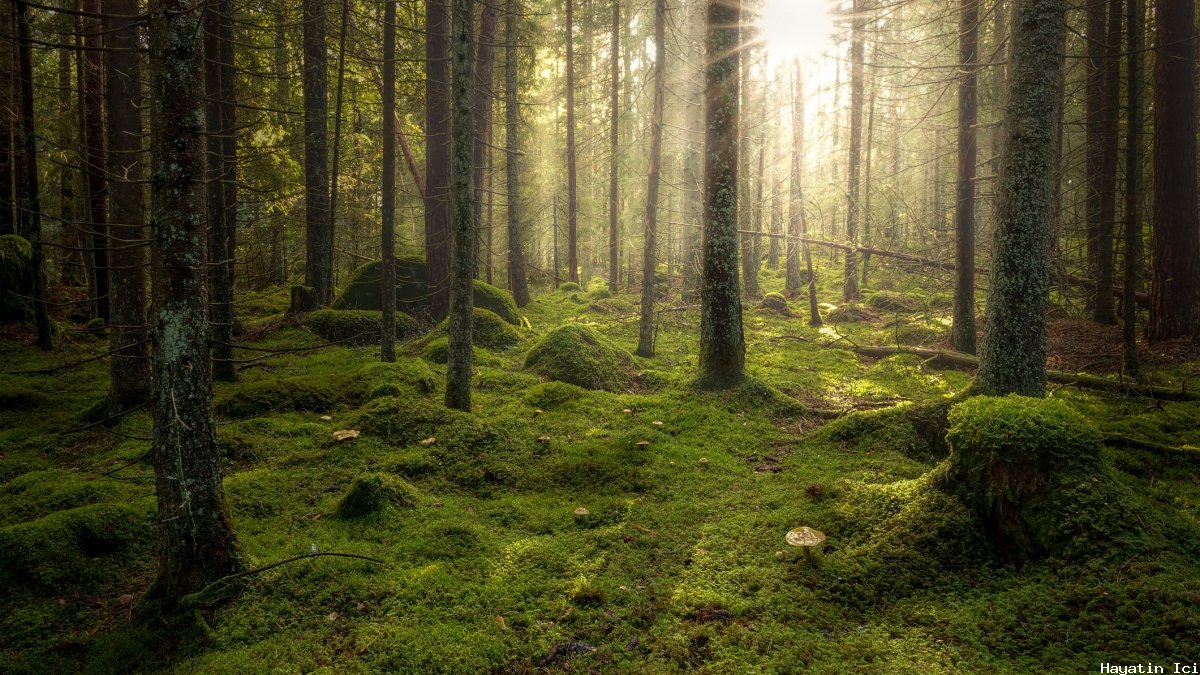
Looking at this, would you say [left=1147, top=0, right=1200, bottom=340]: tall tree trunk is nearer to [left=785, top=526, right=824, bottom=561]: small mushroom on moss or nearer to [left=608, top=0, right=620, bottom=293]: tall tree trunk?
[left=785, top=526, right=824, bottom=561]: small mushroom on moss

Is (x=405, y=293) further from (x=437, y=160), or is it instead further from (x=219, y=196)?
(x=219, y=196)

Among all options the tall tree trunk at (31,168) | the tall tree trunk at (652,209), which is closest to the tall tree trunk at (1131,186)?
the tall tree trunk at (652,209)

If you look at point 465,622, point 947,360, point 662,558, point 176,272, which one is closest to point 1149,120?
point 947,360

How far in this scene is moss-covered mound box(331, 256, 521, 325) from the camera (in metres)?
14.5

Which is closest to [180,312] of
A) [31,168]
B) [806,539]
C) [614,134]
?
[806,539]

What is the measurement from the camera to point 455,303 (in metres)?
8.03

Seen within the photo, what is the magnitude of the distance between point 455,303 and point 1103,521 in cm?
716

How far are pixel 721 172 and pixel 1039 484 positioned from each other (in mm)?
6032

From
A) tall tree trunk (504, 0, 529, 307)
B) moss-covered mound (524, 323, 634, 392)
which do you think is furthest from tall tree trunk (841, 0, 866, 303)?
tall tree trunk (504, 0, 529, 307)

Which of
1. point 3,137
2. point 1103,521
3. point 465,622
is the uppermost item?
point 3,137

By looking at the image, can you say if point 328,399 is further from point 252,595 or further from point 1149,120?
point 1149,120

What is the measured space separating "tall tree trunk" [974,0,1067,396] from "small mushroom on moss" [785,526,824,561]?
3274mm

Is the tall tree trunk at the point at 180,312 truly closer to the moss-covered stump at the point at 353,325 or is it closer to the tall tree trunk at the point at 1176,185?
the moss-covered stump at the point at 353,325

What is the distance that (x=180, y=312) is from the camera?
419 cm
